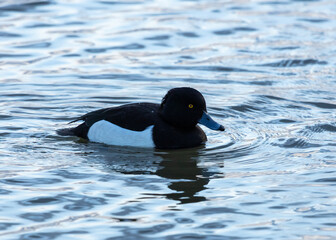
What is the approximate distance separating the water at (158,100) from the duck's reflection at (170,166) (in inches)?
0.9

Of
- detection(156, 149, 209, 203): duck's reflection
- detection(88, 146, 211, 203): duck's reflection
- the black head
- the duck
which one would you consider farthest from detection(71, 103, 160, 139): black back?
detection(156, 149, 209, 203): duck's reflection

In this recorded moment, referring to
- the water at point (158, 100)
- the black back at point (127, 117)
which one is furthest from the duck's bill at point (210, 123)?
the black back at point (127, 117)

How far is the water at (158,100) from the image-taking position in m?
7.12

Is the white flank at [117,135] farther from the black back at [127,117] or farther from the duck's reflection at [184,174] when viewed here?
the duck's reflection at [184,174]

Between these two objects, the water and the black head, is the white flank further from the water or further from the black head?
the black head

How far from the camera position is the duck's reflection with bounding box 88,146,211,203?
8.02 meters

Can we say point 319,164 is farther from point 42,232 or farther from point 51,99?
point 51,99

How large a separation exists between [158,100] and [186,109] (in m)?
2.38

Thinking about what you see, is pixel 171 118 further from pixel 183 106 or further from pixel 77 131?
pixel 77 131

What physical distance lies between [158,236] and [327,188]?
2.19 meters

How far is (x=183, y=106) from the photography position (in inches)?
378

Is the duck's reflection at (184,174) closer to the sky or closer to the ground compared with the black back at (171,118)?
closer to the ground

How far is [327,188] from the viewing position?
26.2 feet

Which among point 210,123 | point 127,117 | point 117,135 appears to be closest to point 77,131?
point 117,135
